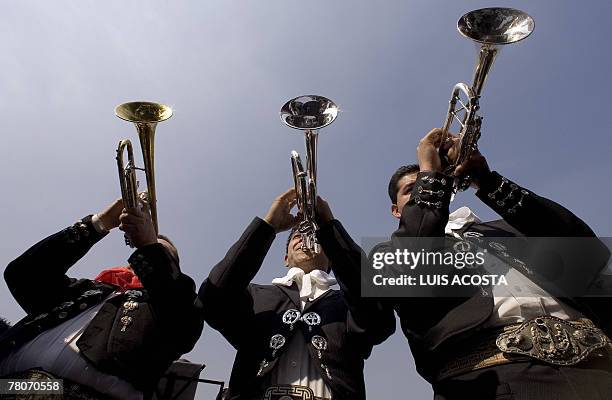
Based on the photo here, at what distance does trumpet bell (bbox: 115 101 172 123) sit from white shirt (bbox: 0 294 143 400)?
1.76m

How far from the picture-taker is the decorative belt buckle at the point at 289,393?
3.12 meters

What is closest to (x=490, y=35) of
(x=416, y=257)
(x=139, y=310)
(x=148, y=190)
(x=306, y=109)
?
(x=306, y=109)

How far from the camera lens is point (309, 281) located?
400cm

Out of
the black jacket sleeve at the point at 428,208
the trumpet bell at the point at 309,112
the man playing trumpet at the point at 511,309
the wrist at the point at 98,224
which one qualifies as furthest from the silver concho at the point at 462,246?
the wrist at the point at 98,224

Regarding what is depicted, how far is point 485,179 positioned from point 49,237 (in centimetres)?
327

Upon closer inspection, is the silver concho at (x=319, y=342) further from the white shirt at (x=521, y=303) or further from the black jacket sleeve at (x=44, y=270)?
the black jacket sleeve at (x=44, y=270)

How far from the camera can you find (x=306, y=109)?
4195 millimetres

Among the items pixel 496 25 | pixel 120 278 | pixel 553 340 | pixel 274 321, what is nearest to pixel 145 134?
pixel 120 278

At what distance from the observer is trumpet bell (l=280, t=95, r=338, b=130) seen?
13.4 feet

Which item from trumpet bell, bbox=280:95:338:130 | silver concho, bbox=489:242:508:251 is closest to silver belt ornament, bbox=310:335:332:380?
→ silver concho, bbox=489:242:508:251

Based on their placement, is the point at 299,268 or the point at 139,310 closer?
the point at 139,310

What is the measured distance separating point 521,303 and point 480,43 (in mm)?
1921

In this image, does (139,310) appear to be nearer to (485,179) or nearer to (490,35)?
(485,179)

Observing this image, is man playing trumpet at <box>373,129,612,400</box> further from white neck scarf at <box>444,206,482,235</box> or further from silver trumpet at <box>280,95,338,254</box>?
silver trumpet at <box>280,95,338,254</box>
